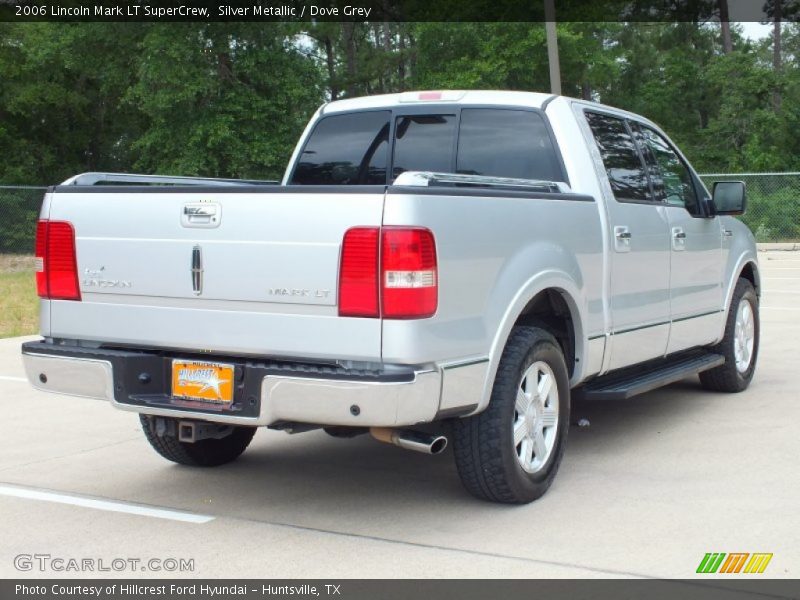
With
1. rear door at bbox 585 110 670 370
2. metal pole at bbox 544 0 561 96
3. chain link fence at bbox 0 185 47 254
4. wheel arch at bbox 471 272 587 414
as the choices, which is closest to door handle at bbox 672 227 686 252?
rear door at bbox 585 110 670 370

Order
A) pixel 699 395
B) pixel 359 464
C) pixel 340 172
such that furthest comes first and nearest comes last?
pixel 699 395 < pixel 340 172 < pixel 359 464

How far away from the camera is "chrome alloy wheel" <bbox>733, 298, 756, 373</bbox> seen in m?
8.45

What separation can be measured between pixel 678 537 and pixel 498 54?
38268 mm

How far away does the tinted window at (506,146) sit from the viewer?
255 inches

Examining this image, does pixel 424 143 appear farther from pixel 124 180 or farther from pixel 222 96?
pixel 222 96

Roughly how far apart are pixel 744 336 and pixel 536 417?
3.70m

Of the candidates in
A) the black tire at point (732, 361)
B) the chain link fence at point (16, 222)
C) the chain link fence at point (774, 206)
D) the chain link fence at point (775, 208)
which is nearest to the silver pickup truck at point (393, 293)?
the black tire at point (732, 361)

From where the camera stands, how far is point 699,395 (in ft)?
28.1

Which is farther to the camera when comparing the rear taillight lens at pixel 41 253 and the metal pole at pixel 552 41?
the metal pole at pixel 552 41

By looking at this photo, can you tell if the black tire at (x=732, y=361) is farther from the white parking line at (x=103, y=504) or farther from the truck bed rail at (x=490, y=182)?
the white parking line at (x=103, y=504)

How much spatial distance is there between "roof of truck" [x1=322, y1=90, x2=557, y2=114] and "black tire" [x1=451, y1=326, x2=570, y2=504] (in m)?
1.67

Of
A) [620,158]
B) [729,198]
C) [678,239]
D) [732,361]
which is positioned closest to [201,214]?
[620,158]
